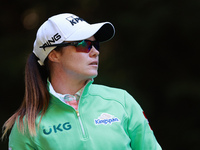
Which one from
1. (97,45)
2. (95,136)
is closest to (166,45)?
(97,45)

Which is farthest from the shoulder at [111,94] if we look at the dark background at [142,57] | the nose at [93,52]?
the dark background at [142,57]

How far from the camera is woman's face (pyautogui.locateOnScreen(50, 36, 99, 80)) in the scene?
240 centimetres

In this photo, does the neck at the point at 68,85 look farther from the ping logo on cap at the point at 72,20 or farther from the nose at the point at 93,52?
the ping logo on cap at the point at 72,20

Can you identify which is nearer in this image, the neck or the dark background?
the neck

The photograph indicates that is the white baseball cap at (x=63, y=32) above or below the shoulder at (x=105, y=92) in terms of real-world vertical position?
above

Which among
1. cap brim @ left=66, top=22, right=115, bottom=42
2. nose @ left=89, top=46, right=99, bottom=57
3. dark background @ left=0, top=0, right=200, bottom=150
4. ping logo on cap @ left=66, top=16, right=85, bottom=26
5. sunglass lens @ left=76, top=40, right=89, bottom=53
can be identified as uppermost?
ping logo on cap @ left=66, top=16, right=85, bottom=26

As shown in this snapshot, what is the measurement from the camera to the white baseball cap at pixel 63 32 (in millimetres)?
2432

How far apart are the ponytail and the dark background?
7.16ft

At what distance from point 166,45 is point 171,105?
77cm

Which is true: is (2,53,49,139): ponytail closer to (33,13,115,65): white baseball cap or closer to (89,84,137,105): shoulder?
(33,13,115,65): white baseball cap

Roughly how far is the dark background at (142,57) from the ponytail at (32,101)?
7.16 ft

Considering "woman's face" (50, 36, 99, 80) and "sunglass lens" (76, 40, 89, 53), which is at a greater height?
"sunglass lens" (76, 40, 89, 53)

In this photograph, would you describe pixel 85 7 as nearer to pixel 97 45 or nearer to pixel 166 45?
pixel 166 45

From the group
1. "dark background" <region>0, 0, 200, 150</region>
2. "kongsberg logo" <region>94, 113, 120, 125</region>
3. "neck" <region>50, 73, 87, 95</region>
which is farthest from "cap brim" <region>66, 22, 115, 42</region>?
"dark background" <region>0, 0, 200, 150</region>
